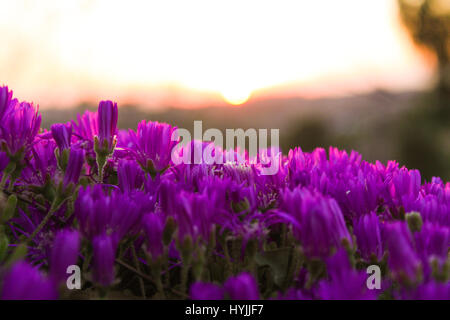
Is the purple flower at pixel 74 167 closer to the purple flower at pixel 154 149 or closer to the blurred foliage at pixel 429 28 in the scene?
the purple flower at pixel 154 149

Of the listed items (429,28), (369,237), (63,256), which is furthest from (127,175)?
(429,28)

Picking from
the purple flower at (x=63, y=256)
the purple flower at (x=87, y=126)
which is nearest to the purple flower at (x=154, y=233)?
the purple flower at (x=63, y=256)

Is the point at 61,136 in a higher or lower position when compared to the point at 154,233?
higher

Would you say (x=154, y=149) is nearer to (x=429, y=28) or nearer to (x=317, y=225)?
(x=317, y=225)

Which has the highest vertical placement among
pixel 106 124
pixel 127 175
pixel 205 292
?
pixel 106 124

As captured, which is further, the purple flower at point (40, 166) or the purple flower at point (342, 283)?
the purple flower at point (40, 166)

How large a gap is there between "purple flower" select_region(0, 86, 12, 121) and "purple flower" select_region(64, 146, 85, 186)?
15 cm

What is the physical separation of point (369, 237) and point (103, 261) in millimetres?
379

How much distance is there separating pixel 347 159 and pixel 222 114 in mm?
16730

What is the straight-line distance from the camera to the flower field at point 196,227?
1.93ft

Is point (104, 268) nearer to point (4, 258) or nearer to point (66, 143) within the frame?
point (4, 258)

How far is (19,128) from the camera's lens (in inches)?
32.6

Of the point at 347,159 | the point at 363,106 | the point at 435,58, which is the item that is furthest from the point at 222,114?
the point at 347,159

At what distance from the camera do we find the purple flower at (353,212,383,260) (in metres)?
0.71
